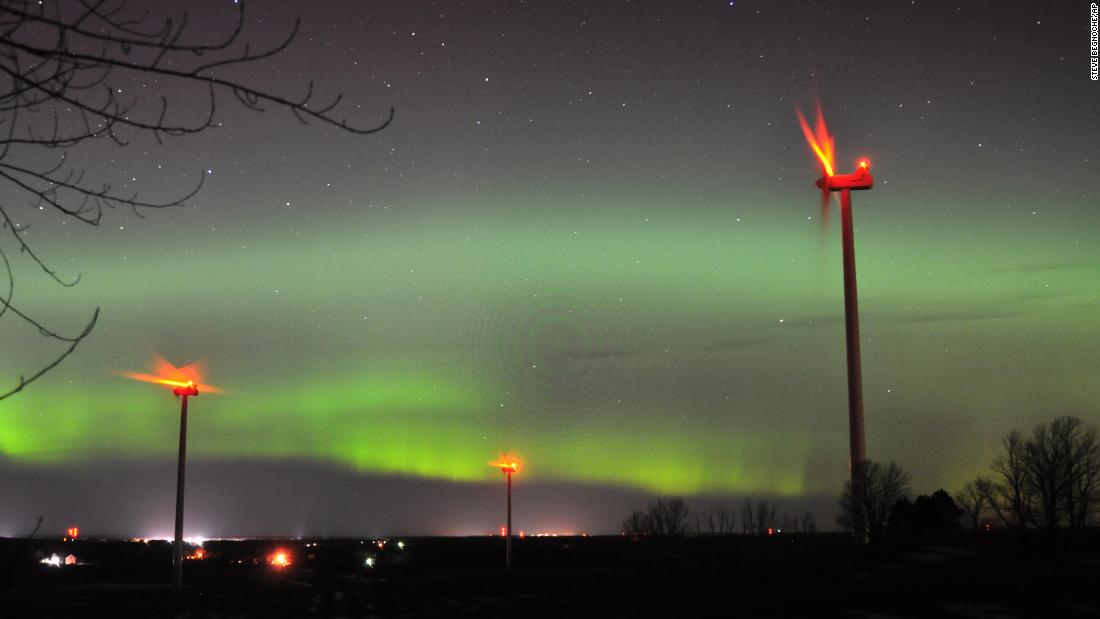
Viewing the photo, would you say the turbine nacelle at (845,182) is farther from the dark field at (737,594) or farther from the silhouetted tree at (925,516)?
the dark field at (737,594)

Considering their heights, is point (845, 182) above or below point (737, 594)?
above

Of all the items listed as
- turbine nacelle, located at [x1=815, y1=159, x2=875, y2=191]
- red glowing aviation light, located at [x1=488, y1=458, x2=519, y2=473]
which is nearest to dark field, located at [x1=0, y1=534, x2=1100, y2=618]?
red glowing aviation light, located at [x1=488, y1=458, x2=519, y2=473]

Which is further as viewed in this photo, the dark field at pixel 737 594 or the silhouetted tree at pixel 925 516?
the silhouetted tree at pixel 925 516

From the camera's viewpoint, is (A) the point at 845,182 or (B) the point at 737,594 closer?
(B) the point at 737,594

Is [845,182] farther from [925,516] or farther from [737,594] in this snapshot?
[737,594]

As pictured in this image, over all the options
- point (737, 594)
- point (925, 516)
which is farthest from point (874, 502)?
point (737, 594)

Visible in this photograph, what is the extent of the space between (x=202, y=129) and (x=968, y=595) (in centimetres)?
1904

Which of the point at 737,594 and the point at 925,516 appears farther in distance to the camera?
the point at 925,516

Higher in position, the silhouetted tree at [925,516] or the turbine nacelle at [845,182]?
the turbine nacelle at [845,182]

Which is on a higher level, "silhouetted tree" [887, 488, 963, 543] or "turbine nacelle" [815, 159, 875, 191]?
"turbine nacelle" [815, 159, 875, 191]

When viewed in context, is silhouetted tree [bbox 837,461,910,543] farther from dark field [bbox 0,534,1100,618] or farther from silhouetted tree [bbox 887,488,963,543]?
dark field [bbox 0,534,1100,618]

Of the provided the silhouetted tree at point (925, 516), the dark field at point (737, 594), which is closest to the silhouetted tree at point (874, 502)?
the silhouetted tree at point (925, 516)

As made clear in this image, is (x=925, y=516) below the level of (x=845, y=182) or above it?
below

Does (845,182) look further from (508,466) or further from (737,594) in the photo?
(737,594)
